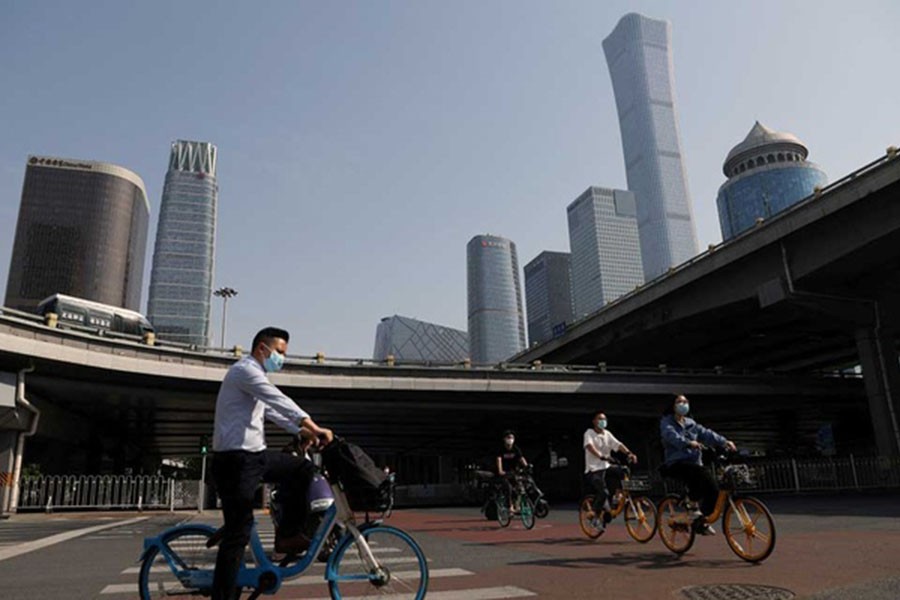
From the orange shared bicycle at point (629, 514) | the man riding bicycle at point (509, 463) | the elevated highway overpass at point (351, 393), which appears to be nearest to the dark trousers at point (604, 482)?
the orange shared bicycle at point (629, 514)

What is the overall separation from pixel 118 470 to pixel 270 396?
182ft

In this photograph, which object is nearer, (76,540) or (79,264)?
(76,540)

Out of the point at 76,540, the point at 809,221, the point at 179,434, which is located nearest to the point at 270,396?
the point at 76,540

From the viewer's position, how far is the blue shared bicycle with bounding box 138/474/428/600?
434 centimetres

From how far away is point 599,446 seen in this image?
33.3ft

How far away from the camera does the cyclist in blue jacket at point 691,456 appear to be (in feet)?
23.9

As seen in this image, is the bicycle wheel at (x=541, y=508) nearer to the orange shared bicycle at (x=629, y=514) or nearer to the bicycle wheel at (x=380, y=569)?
the orange shared bicycle at (x=629, y=514)

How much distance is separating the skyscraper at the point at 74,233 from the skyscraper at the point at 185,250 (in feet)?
30.3

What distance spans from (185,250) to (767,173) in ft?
465

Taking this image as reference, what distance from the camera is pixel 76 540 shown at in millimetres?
11758

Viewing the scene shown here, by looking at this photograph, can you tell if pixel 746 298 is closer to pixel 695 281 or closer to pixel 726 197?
pixel 695 281

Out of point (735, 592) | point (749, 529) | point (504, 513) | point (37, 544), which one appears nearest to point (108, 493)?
point (37, 544)

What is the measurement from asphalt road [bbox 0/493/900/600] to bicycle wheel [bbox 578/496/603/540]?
24 cm

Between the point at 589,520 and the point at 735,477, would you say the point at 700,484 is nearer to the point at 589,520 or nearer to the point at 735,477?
the point at 735,477
